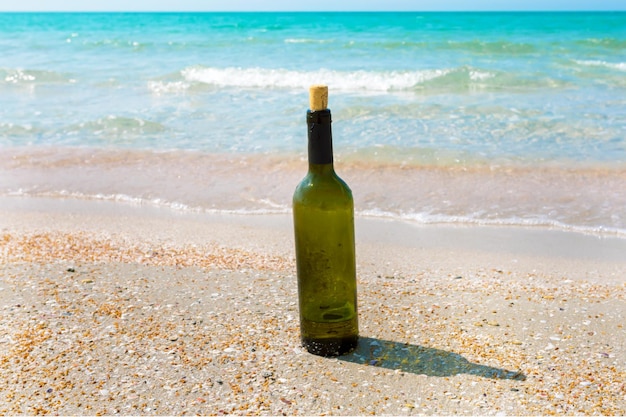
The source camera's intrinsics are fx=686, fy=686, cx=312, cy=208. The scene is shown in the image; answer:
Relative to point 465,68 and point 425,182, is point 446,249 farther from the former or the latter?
point 465,68

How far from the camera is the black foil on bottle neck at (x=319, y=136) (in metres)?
Result: 2.31

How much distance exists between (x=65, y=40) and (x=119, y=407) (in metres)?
29.5

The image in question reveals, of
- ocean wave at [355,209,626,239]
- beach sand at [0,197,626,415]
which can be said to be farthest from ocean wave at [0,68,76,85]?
beach sand at [0,197,626,415]

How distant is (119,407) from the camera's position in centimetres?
225

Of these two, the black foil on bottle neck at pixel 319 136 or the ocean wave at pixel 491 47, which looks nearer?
the black foil on bottle neck at pixel 319 136

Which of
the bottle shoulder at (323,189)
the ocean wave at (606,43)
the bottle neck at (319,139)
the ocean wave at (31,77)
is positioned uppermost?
the bottle neck at (319,139)

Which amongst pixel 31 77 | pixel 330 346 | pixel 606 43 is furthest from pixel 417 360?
pixel 606 43

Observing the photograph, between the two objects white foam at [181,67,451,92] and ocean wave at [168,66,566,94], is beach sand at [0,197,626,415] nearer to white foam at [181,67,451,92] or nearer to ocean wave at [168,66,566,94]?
ocean wave at [168,66,566,94]

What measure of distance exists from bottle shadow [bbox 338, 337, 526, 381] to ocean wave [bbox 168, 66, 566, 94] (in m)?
10.1

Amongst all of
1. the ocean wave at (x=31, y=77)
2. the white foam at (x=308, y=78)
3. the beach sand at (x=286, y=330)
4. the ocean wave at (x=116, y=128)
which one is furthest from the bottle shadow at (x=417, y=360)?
the ocean wave at (x=31, y=77)

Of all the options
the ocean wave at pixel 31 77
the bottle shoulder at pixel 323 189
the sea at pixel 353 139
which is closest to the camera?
the bottle shoulder at pixel 323 189

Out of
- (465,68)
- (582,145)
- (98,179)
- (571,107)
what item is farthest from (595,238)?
(465,68)

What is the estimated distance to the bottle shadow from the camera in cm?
244

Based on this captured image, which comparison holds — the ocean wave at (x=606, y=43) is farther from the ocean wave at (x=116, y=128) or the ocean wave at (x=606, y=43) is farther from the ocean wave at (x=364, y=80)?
the ocean wave at (x=116, y=128)
